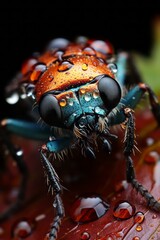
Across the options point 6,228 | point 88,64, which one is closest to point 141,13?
point 88,64

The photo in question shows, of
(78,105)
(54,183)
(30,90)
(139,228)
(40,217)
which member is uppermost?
→ (30,90)

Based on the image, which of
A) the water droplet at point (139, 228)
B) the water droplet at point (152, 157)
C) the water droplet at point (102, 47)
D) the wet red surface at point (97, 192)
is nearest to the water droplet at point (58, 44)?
the water droplet at point (102, 47)

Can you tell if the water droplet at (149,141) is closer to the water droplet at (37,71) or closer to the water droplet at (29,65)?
the water droplet at (37,71)

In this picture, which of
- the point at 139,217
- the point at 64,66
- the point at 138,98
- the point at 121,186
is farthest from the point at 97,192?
the point at 64,66

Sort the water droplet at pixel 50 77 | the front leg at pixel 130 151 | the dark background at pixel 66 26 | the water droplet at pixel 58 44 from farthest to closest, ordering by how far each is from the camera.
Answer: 1. the dark background at pixel 66 26
2. the water droplet at pixel 58 44
3. the water droplet at pixel 50 77
4. the front leg at pixel 130 151

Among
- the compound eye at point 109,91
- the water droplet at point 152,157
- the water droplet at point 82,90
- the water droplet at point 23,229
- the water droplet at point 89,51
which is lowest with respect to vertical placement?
the water droplet at point 23,229

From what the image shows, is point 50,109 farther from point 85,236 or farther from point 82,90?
point 85,236

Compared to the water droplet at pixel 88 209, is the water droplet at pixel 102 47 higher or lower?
higher
